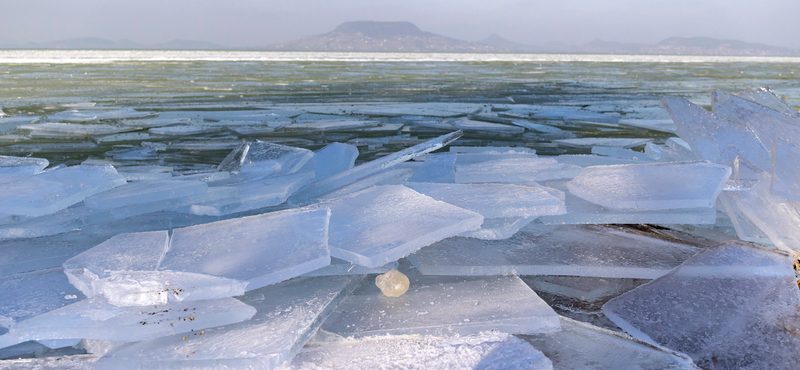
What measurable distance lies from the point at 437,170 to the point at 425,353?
112 centimetres

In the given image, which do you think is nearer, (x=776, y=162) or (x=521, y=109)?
(x=776, y=162)

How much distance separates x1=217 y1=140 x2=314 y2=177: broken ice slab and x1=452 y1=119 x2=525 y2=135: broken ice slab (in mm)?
1702

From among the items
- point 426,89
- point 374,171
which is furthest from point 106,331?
point 426,89

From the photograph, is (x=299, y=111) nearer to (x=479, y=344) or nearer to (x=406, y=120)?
(x=406, y=120)

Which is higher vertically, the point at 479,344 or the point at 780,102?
the point at 780,102

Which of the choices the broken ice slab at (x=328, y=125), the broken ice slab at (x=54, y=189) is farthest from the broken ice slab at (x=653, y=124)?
the broken ice slab at (x=54, y=189)

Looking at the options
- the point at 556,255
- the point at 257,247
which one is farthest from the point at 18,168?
the point at 556,255

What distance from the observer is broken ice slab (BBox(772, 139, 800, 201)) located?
4.57 ft

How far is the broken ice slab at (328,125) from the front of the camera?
359 cm

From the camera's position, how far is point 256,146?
2.23m

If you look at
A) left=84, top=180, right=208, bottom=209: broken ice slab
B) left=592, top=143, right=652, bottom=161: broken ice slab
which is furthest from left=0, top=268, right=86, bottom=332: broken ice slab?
left=592, top=143, right=652, bottom=161: broken ice slab

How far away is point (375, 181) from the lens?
5.62 feet

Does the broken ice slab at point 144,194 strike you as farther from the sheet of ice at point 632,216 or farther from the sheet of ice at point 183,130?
the sheet of ice at point 183,130

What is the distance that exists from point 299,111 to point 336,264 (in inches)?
140
